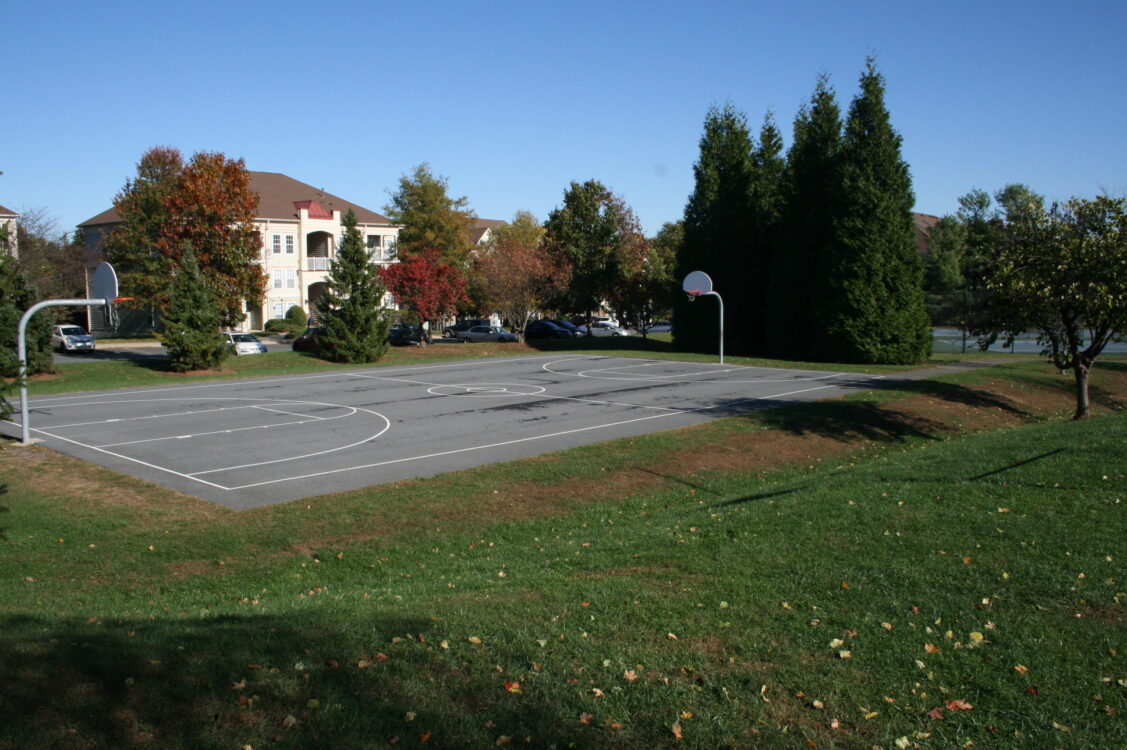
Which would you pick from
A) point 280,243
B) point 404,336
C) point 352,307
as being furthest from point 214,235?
point 280,243

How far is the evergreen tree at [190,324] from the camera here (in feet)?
112

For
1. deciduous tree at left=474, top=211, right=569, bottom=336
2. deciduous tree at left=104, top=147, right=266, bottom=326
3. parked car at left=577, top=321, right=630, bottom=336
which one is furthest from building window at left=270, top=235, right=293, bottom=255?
parked car at left=577, top=321, right=630, bottom=336

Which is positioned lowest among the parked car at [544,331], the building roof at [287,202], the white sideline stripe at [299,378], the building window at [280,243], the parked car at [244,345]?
the white sideline stripe at [299,378]

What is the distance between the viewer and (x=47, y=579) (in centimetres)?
1005

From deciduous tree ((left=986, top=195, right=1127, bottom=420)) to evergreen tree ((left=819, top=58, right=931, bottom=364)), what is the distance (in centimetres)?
1647

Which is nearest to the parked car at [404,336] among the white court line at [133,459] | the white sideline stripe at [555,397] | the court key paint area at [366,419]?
the court key paint area at [366,419]

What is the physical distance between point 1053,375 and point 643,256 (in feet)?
93.5

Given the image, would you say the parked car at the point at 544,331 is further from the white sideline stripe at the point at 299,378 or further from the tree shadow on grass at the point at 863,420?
the tree shadow on grass at the point at 863,420

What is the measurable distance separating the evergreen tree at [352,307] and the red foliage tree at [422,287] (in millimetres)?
4580

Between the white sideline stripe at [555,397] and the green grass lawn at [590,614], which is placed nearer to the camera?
the green grass lawn at [590,614]

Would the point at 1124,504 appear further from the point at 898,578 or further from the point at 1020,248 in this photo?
the point at 1020,248

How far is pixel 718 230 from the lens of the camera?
4588cm

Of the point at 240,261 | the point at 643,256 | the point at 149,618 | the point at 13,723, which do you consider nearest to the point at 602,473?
the point at 149,618

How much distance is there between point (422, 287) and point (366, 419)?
78.5ft
